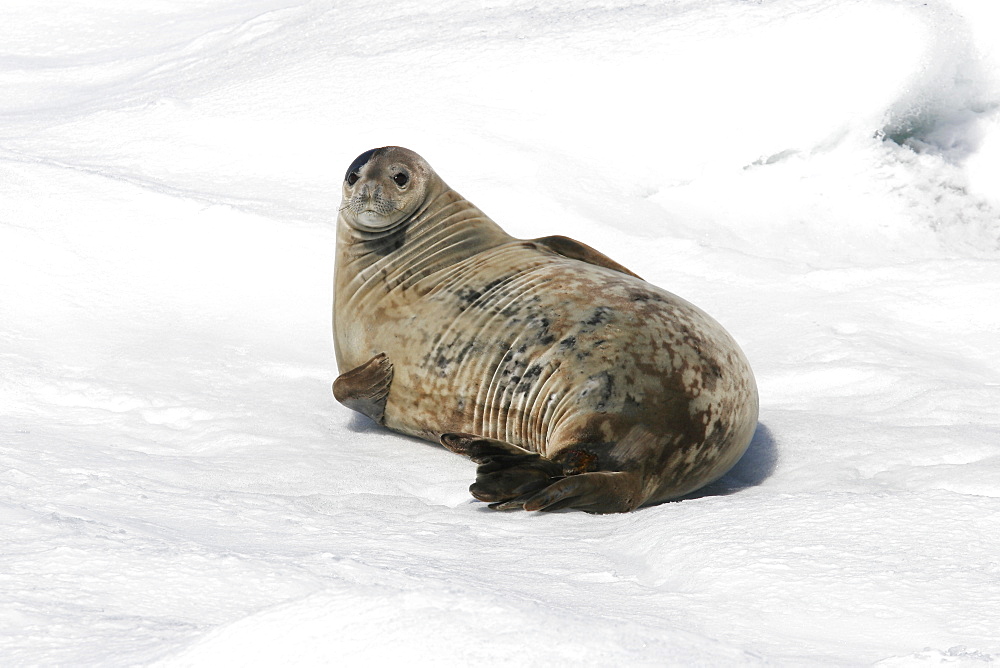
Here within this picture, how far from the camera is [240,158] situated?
579 centimetres

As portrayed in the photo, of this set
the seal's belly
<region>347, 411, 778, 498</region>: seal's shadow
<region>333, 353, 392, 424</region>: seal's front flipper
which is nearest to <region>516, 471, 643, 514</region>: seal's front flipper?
the seal's belly

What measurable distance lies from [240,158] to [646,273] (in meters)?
2.34

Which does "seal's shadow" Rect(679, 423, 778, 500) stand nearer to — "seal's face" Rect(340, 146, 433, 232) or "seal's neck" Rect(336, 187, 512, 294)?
"seal's neck" Rect(336, 187, 512, 294)

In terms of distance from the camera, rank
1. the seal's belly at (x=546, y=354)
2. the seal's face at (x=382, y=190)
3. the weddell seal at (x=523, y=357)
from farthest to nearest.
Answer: the seal's face at (x=382, y=190) < the seal's belly at (x=546, y=354) < the weddell seal at (x=523, y=357)

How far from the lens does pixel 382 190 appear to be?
3.82 m

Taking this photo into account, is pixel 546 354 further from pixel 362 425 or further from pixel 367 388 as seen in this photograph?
pixel 362 425

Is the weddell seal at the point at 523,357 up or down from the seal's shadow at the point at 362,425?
up

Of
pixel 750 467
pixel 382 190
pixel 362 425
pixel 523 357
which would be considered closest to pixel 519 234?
pixel 382 190

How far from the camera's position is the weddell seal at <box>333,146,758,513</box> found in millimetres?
2801

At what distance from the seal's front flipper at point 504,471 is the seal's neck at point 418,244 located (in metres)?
1.10

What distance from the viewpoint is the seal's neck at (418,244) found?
12.2 feet

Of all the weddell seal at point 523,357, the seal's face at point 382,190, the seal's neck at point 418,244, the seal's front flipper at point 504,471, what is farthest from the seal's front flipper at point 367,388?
the seal's front flipper at point 504,471

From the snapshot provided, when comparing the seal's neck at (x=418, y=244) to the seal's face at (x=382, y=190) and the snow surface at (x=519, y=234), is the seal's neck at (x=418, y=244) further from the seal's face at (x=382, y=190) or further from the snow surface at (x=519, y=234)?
the snow surface at (x=519, y=234)

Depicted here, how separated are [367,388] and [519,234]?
1.73 metres
